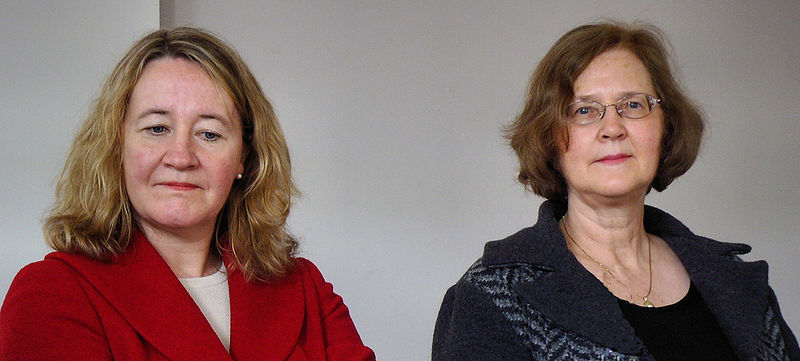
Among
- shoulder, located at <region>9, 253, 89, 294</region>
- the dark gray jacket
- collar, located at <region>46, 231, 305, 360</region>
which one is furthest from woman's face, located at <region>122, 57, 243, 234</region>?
the dark gray jacket

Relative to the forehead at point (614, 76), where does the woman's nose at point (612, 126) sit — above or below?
below

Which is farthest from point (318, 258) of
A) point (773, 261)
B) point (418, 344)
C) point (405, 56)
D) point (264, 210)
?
point (773, 261)

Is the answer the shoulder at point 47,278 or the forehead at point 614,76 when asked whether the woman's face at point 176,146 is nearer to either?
the shoulder at point 47,278

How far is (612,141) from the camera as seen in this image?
190 centimetres

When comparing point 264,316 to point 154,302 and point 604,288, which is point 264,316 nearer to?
point 154,302

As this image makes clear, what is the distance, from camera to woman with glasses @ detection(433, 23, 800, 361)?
1709mm

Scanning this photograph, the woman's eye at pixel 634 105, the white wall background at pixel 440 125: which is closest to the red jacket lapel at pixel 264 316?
the woman's eye at pixel 634 105

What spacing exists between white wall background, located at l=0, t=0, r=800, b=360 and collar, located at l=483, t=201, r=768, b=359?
5.66ft

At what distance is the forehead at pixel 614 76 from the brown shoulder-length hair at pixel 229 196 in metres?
0.75

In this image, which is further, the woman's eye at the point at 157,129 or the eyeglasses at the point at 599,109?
the eyeglasses at the point at 599,109

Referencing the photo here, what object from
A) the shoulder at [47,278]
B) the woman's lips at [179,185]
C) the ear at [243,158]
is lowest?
the shoulder at [47,278]

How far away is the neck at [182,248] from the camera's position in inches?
69.3

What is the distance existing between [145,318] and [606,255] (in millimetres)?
1088

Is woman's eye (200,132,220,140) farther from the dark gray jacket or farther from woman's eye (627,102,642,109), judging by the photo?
woman's eye (627,102,642,109)
